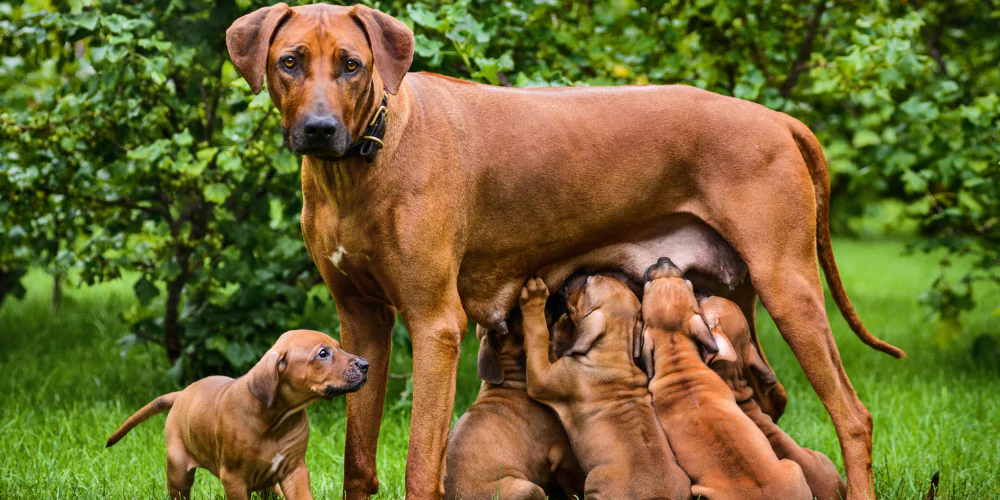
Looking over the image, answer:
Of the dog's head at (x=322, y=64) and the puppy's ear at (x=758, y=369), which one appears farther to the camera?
the puppy's ear at (x=758, y=369)

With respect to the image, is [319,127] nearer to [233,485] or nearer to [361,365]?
[361,365]

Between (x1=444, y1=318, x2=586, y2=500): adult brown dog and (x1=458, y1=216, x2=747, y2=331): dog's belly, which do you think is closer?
(x1=444, y1=318, x2=586, y2=500): adult brown dog

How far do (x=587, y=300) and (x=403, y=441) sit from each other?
1.51 m

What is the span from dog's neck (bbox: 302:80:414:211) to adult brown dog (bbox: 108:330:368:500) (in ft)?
1.89

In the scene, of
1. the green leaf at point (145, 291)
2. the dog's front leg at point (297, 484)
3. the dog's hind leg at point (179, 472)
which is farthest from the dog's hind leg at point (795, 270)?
the green leaf at point (145, 291)

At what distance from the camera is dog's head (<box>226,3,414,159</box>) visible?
3.10 metres

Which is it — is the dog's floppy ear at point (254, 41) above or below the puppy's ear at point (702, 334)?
above

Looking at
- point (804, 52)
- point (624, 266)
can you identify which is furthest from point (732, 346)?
point (804, 52)

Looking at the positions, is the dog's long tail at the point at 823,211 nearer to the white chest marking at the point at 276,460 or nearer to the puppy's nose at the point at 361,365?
the puppy's nose at the point at 361,365

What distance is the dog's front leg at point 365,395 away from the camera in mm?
3920

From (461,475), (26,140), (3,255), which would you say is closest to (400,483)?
(461,475)

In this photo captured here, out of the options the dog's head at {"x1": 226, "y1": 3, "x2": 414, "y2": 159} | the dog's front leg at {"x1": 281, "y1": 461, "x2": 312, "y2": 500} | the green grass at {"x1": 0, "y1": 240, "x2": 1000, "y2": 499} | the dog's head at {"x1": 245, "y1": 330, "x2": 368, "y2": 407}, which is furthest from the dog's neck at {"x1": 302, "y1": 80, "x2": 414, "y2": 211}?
the green grass at {"x1": 0, "y1": 240, "x2": 1000, "y2": 499}

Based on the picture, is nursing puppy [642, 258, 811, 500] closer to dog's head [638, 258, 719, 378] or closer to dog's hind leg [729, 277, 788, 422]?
dog's head [638, 258, 719, 378]

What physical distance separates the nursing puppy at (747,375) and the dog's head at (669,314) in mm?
133
